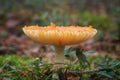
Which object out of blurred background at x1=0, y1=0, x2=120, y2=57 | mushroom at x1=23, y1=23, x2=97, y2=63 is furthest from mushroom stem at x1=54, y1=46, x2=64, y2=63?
blurred background at x1=0, y1=0, x2=120, y2=57

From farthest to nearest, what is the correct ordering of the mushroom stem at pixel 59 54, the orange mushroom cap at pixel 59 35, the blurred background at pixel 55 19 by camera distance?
the blurred background at pixel 55 19 → the mushroom stem at pixel 59 54 → the orange mushroom cap at pixel 59 35

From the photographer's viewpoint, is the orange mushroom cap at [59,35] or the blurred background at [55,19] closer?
the orange mushroom cap at [59,35]

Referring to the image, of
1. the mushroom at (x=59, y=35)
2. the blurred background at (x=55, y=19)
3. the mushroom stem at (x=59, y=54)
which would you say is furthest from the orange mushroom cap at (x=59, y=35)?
the blurred background at (x=55, y=19)

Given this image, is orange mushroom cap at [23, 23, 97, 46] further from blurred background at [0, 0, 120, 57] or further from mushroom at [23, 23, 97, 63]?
blurred background at [0, 0, 120, 57]

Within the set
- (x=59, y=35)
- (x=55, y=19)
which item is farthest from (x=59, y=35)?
(x=55, y=19)

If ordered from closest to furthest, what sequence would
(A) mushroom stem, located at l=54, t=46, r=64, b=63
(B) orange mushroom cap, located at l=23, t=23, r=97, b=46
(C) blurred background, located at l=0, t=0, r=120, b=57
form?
(B) orange mushroom cap, located at l=23, t=23, r=97, b=46 < (A) mushroom stem, located at l=54, t=46, r=64, b=63 < (C) blurred background, located at l=0, t=0, r=120, b=57

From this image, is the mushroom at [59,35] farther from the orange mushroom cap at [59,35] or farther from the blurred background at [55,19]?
the blurred background at [55,19]

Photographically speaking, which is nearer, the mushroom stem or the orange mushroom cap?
the orange mushroom cap

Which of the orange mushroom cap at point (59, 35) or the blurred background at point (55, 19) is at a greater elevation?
the blurred background at point (55, 19)

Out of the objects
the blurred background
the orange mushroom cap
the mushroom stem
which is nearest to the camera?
the orange mushroom cap
